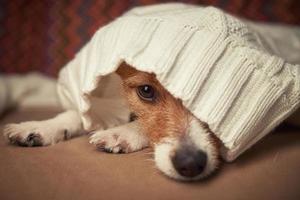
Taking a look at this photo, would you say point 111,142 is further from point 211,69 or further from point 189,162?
point 211,69

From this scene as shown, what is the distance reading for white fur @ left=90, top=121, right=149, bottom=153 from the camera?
149cm

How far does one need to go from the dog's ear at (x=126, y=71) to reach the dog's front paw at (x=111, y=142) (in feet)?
0.74

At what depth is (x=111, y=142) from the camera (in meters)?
1.50

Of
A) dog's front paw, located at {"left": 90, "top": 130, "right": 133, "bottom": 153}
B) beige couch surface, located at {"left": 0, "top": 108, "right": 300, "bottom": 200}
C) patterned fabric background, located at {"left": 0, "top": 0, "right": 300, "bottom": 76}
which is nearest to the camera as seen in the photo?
beige couch surface, located at {"left": 0, "top": 108, "right": 300, "bottom": 200}

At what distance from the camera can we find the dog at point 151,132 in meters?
1.31

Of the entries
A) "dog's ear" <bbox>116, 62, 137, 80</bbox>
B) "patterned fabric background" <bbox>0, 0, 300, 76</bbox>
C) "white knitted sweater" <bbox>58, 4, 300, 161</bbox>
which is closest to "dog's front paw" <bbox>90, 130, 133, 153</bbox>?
"white knitted sweater" <bbox>58, 4, 300, 161</bbox>

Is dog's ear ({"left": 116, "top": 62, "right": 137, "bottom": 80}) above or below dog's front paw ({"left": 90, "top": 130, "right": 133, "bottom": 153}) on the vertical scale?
above

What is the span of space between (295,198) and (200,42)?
1.76 feet

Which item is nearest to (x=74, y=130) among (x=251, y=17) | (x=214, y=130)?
(x=214, y=130)

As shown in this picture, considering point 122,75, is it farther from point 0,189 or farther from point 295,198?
point 295,198

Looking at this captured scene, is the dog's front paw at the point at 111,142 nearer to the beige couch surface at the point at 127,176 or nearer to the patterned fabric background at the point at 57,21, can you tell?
the beige couch surface at the point at 127,176

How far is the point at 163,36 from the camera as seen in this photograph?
1.38m

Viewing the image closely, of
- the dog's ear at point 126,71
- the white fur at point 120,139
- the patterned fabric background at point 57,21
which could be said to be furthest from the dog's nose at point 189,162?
the patterned fabric background at point 57,21

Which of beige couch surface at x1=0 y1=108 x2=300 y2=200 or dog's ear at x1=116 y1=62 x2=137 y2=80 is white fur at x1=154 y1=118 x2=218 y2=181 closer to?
beige couch surface at x1=0 y1=108 x2=300 y2=200
